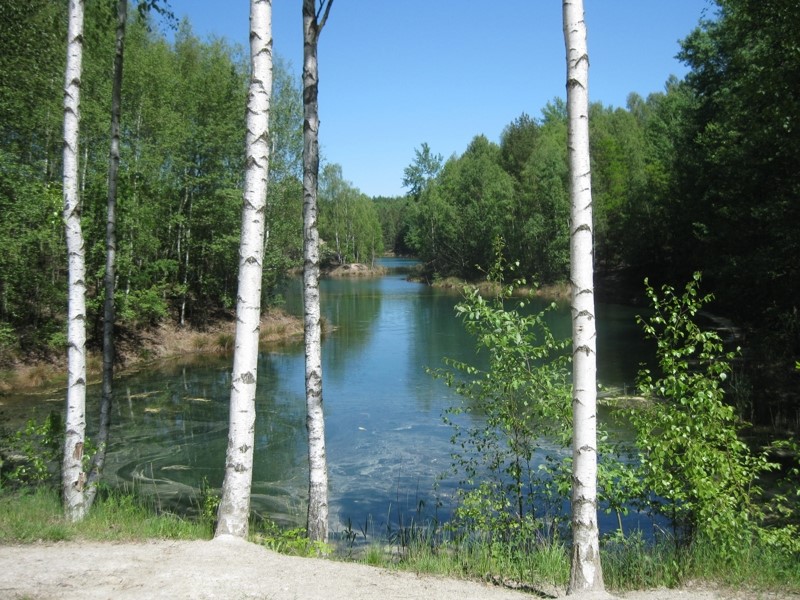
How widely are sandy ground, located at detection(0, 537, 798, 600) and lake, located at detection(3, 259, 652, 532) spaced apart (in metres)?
3.85

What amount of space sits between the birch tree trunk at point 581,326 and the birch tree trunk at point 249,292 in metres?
2.65

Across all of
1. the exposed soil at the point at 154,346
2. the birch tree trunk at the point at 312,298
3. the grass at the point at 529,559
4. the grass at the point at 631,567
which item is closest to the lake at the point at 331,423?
the exposed soil at the point at 154,346

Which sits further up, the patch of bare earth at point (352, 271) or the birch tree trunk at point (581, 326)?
the patch of bare earth at point (352, 271)

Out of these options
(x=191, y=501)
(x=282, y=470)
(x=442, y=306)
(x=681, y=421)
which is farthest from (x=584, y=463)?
(x=442, y=306)

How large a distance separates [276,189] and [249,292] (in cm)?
2872

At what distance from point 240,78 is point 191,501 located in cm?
2571

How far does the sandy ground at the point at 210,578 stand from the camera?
4613mm

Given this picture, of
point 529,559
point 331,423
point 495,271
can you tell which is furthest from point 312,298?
point 331,423

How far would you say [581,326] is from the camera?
4.98 meters

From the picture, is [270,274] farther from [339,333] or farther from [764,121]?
[764,121]

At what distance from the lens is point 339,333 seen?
112 feet

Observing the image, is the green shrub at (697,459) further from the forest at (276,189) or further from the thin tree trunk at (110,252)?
the forest at (276,189)

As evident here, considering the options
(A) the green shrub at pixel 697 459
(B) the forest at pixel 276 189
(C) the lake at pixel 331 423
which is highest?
(B) the forest at pixel 276 189

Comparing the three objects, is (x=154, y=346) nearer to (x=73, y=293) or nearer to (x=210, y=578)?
(x=73, y=293)
